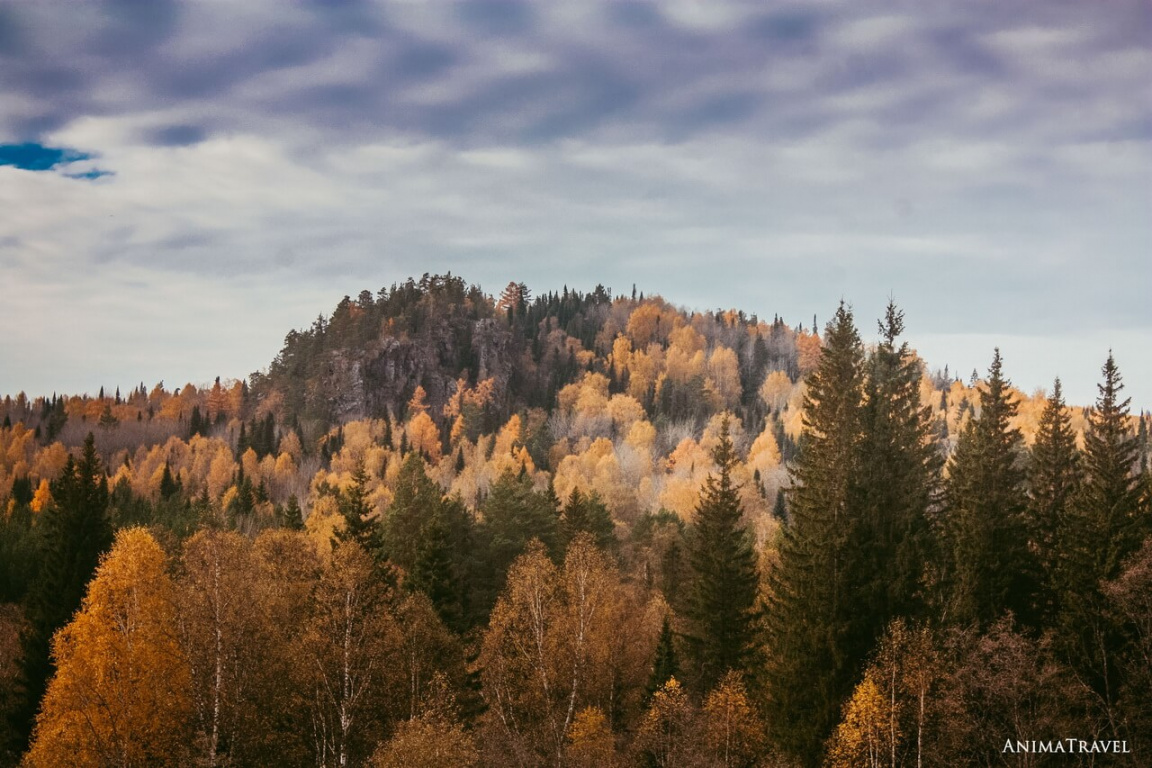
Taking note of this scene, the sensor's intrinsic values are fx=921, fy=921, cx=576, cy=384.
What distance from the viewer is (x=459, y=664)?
43594mm

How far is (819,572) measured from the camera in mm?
39719

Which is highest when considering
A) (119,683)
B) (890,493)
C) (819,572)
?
(890,493)

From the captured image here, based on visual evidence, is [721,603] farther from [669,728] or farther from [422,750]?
[422,750]

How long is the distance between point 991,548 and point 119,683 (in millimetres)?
38116

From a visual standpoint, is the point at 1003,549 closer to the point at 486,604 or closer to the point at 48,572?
the point at 486,604

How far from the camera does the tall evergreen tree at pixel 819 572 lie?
3816 cm

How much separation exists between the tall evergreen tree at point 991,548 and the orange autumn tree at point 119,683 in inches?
1314

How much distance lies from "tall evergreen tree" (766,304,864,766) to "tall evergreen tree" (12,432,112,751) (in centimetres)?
3376

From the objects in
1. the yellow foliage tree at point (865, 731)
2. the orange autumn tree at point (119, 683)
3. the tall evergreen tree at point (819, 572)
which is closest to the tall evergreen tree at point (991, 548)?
the tall evergreen tree at point (819, 572)

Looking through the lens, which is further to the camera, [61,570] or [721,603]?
[721,603]

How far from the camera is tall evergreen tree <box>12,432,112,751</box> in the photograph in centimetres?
4453

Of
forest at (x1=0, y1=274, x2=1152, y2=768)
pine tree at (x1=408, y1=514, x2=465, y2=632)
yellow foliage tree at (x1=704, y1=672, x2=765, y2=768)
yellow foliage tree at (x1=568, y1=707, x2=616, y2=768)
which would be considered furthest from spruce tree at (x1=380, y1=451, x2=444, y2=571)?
yellow foliage tree at (x1=704, y1=672, x2=765, y2=768)

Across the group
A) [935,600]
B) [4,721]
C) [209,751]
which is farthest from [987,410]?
[4,721]

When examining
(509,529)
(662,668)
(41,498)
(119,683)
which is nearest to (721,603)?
(662,668)
